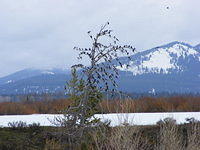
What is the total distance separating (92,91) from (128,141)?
3741mm

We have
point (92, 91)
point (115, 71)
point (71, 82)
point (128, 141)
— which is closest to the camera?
point (128, 141)

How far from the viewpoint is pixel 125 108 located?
7.30 metres

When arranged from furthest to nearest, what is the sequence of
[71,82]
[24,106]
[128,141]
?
[24,106]
[71,82]
[128,141]

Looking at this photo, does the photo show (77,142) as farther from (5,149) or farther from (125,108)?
(125,108)

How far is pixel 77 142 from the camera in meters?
10.4

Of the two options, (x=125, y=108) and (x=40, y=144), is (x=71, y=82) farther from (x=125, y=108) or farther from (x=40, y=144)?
(x=125, y=108)

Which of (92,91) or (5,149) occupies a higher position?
(92,91)

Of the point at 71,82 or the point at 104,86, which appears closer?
the point at 104,86

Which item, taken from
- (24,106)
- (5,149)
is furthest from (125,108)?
(24,106)

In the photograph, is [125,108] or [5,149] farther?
[5,149]

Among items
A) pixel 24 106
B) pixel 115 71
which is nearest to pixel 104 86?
pixel 115 71

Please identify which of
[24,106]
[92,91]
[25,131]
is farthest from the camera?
[24,106]

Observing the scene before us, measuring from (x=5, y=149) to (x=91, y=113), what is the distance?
239 centimetres

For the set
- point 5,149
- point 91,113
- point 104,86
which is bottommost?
point 5,149
